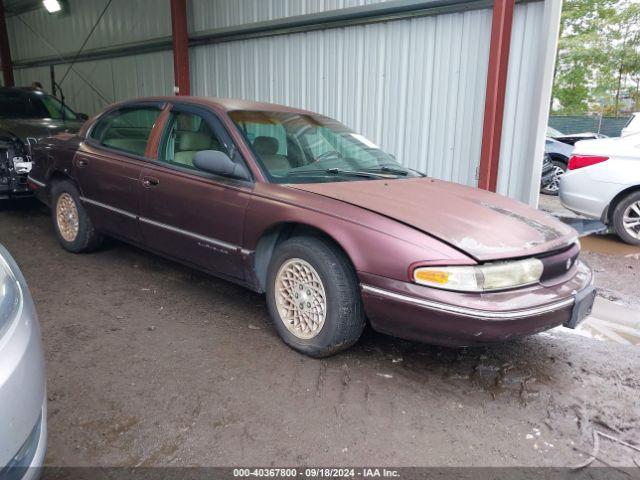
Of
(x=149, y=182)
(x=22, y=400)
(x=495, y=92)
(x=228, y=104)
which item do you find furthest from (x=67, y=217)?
(x=495, y=92)

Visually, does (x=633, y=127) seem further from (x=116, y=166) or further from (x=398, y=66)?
(x=116, y=166)

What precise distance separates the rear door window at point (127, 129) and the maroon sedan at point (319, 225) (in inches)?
0.6

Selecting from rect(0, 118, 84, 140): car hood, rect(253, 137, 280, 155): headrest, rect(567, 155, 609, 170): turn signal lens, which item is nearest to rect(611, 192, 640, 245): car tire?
rect(567, 155, 609, 170): turn signal lens

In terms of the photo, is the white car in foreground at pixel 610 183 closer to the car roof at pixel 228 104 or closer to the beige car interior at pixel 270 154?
the car roof at pixel 228 104

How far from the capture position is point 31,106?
7.71m

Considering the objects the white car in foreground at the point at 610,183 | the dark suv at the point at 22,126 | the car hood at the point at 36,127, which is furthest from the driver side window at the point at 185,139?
the white car in foreground at the point at 610,183

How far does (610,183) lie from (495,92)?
1800mm

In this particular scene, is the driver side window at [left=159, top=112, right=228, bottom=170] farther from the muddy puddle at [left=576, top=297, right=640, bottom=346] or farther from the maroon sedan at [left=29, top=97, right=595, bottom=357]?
the muddy puddle at [left=576, top=297, right=640, bottom=346]

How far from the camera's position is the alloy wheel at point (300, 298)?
285 cm

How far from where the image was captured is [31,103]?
7.77 meters

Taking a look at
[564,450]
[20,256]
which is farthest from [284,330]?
Answer: [20,256]

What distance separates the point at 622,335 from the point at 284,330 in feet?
7.78

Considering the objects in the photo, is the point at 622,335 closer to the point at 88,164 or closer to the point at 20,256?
the point at 88,164

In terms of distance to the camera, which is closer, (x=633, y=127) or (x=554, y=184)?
(x=633, y=127)
